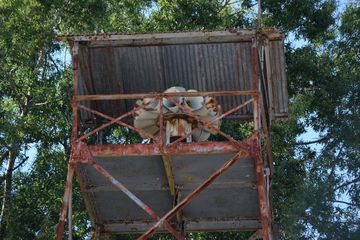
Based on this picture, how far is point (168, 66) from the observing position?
1664cm

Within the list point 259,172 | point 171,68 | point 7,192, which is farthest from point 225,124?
point 259,172

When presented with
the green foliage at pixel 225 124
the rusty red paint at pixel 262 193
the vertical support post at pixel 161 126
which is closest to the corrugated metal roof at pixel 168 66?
the vertical support post at pixel 161 126

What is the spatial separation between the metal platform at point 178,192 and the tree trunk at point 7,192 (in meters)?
6.92

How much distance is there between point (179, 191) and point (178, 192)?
0.9 inches

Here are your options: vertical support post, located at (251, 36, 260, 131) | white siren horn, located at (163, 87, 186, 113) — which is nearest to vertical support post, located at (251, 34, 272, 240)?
vertical support post, located at (251, 36, 260, 131)

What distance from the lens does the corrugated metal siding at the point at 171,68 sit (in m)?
16.5

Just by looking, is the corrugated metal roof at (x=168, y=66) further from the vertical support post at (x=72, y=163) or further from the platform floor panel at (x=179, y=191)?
the platform floor panel at (x=179, y=191)

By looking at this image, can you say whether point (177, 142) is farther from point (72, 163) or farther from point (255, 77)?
point (255, 77)

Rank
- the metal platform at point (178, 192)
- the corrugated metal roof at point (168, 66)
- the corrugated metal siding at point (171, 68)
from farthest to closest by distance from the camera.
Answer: the corrugated metal siding at point (171, 68) < the corrugated metal roof at point (168, 66) < the metal platform at point (178, 192)

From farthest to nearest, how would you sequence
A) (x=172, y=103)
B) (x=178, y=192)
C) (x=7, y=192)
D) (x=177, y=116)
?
1. (x=7, y=192)
2. (x=178, y=192)
3. (x=172, y=103)
4. (x=177, y=116)

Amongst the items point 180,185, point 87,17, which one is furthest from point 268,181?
point 87,17

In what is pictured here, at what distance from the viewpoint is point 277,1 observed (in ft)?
87.8

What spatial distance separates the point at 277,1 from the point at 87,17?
192 inches

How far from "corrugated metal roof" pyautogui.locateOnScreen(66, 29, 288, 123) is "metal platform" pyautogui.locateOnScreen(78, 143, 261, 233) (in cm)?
161
